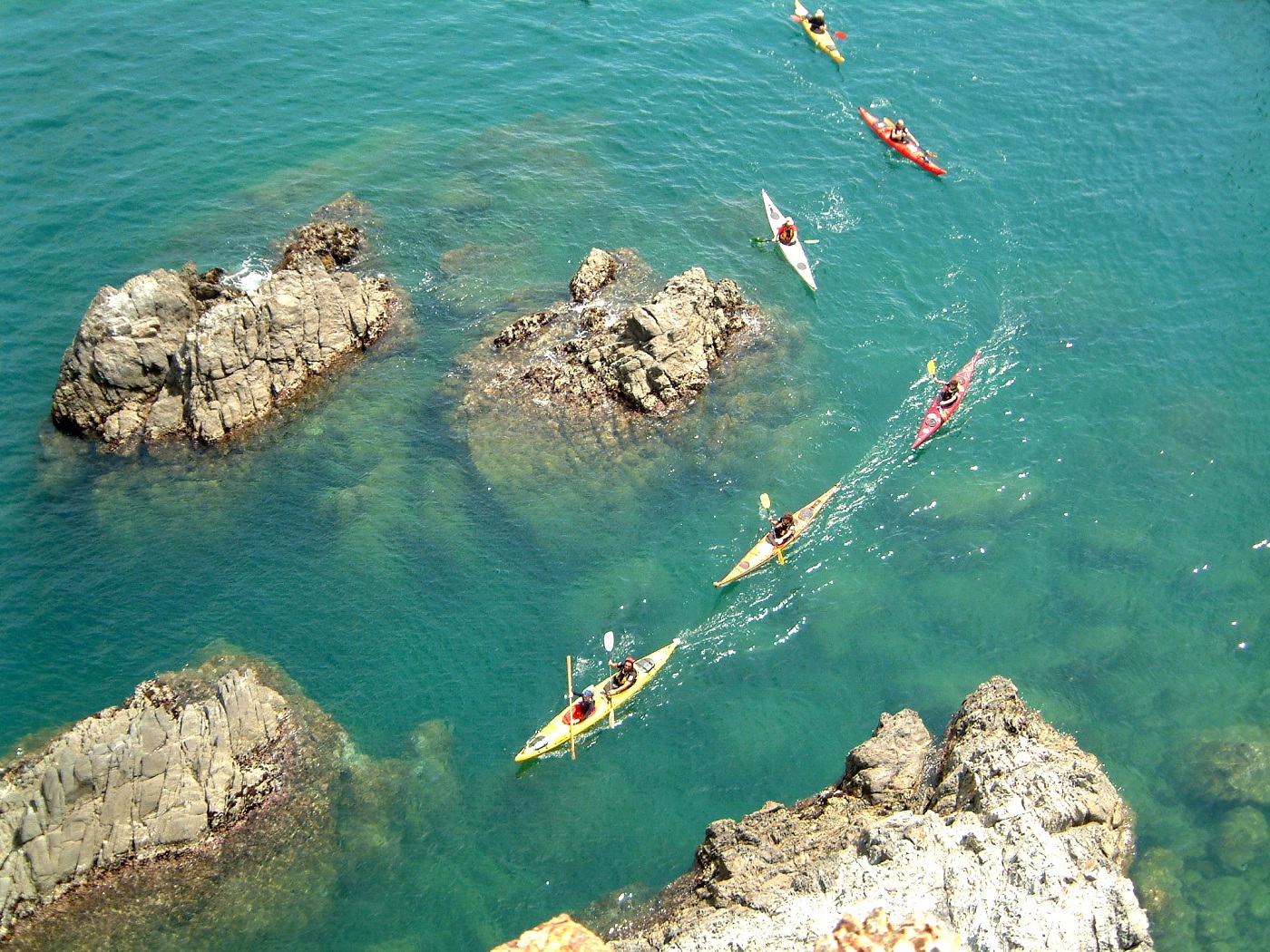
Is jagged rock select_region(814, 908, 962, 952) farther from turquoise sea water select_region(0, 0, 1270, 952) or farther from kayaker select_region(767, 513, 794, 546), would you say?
kayaker select_region(767, 513, 794, 546)

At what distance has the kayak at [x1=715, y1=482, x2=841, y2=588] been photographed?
3506 cm

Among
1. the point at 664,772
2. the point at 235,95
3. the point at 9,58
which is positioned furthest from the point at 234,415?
the point at 9,58

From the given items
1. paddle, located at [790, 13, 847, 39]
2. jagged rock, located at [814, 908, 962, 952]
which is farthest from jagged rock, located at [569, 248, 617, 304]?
jagged rock, located at [814, 908, 962, 952]

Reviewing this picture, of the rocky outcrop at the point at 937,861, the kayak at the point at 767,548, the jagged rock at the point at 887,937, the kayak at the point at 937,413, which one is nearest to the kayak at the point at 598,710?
the kayak at the point at 767,548

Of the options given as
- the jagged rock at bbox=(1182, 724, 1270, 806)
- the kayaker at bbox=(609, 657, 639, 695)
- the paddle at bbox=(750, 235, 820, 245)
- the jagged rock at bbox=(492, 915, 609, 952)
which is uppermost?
the paddle at bbox=(750, 235, 820, 245)

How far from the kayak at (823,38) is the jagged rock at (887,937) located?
49.8 meters

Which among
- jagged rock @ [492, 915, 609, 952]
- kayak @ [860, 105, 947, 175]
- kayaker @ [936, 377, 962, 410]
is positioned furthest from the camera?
kayak @ [860, 105, 947, 175]

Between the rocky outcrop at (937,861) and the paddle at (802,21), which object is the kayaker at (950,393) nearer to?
the rocky outcrop at (937,861)

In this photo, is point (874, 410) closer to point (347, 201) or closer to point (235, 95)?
point (347, 201)

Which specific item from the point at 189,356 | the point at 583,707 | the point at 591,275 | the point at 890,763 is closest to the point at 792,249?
the point at 591,275

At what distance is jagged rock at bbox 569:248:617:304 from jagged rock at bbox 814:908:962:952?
29976 millimetres

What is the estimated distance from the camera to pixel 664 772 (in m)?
30.7

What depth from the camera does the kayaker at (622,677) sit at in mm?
31812

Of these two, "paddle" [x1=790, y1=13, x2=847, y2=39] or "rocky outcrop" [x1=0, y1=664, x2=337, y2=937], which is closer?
"rocky outcrop" [x1=0, y1=664, x2=337, y2=937]
